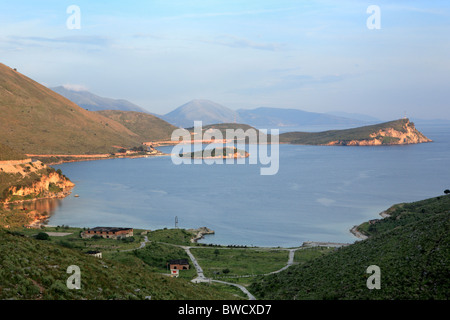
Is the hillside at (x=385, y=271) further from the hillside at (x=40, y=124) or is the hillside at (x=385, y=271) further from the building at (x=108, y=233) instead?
the hillside at (x=40, y=124)

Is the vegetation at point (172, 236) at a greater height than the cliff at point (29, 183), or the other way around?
the cliff at point (29, 183)

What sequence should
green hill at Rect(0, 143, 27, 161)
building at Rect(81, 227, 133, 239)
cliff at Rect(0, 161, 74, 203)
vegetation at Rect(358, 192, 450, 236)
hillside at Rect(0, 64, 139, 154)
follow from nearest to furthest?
vegetation at Rect(358, 192, 450, 236), building at Rect(81, 227, 133, 239), cliff at Rect(0, 161, 74, 203), green hill at Rect(0, 143, 27, 161), hillside at Rect(0, 64, 139, 154)

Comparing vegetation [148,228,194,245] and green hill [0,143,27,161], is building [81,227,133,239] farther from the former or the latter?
green hill [0,143,27,161]

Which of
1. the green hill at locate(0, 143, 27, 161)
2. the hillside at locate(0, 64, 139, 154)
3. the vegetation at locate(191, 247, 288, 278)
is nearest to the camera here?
the vegetation at locate(191, 247, 288, 278)

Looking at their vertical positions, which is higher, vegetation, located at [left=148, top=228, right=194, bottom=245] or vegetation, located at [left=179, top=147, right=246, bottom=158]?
vegetation, located at [left=179, top=147, right=246, bottom=158]

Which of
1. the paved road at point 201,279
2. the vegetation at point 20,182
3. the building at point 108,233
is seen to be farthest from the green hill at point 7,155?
the paved road at point 201,279

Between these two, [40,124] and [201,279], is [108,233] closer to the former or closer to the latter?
[201,279]

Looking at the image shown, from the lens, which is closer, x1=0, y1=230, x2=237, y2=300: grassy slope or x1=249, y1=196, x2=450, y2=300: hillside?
x1=0, y1=230, x2=237, y2=300: grassy slope

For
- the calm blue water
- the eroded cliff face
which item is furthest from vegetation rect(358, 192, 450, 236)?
the eroded cliff face
